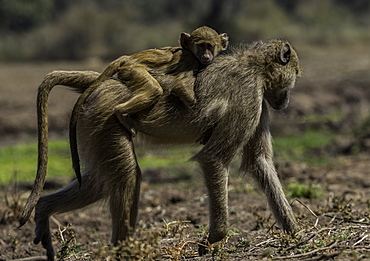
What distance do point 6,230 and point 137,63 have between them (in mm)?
2678

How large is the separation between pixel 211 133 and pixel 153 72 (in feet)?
2.08

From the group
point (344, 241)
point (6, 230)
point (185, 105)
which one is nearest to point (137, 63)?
point (185, 105)

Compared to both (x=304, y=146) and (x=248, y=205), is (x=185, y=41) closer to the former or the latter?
(x=248, y=205)

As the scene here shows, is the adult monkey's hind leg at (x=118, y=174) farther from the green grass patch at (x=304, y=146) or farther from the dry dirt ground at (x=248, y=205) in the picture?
the green grass patch at (x=304, y=146)

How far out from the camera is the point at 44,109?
4.81m

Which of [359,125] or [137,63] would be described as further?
[359,125]

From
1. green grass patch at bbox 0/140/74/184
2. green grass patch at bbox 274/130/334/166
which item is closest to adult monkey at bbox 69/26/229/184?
green grass patch at bbox 0/140/74/184

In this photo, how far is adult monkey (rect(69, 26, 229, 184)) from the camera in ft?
15.5

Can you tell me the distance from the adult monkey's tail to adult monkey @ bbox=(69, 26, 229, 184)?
159 millimetres

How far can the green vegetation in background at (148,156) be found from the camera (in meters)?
9.83

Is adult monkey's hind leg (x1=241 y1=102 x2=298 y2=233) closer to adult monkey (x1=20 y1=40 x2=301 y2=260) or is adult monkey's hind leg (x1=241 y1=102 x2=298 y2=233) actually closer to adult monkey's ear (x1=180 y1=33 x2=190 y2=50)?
adult monkey (x1=20 y1=40 x2=301 y2=260)

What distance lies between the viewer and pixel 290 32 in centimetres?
3014

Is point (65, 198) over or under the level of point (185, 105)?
under

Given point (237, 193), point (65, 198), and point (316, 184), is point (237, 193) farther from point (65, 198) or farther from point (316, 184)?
point (65, 198)
